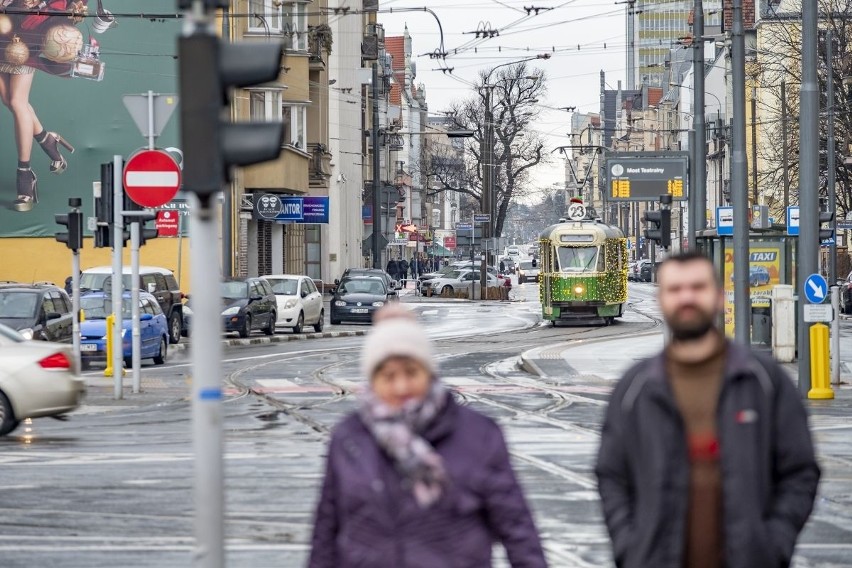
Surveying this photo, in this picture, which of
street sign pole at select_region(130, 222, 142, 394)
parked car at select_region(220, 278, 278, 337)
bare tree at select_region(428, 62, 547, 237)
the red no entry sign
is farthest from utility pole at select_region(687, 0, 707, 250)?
bare tree at select_region(428, 62, 547, 237)

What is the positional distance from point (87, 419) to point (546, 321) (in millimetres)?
33170

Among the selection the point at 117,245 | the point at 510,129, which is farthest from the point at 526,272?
the point at 117,245

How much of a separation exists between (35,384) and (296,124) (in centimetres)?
4030

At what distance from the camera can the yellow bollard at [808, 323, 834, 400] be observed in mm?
21969

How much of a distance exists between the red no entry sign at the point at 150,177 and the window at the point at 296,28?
33494 mm

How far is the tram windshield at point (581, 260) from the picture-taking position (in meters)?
48.6

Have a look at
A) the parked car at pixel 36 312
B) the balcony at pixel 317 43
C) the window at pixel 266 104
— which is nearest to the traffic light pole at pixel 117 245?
the parked car at pixel 36 312

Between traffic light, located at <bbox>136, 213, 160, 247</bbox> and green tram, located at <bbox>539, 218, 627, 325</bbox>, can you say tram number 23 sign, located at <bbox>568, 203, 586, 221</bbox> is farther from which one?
traffic light, located at <bbox>136, 213, 160, 247</bbox>

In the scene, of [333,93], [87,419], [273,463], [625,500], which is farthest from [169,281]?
[333,93]

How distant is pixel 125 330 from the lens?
99.3 feet

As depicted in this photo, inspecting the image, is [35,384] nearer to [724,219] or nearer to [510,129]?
[724,219]

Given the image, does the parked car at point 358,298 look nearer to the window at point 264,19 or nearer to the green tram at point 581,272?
the green tram at point 581,272

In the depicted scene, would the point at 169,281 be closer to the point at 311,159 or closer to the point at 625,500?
the point at 311,159

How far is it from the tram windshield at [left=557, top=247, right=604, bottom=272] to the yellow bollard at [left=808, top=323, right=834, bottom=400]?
26.3m
